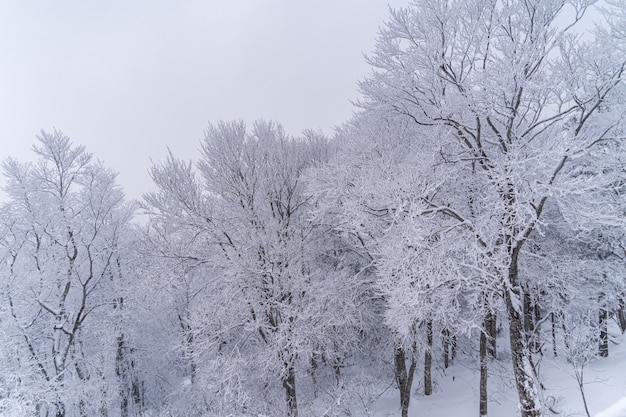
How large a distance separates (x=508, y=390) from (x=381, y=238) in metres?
8.30

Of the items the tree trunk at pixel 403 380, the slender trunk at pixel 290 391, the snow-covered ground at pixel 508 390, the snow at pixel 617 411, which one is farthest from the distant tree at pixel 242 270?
the snow at pixel 617 411

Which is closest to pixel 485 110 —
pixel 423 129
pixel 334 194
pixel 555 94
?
pixel 555 94

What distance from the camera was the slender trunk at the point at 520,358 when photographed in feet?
22.1

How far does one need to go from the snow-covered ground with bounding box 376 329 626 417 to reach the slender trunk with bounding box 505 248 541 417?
1622mm

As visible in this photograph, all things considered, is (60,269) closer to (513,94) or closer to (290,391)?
(290,391)

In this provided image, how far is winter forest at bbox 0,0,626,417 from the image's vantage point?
22.8ft

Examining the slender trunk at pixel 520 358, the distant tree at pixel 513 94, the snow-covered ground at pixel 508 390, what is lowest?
the snow-covered ground at pixel 508 390

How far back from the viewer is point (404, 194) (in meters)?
7.34

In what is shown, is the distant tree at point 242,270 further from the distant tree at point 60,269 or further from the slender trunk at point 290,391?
the distant tree at point 60,269

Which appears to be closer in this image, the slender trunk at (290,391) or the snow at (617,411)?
the snow at (617,411)

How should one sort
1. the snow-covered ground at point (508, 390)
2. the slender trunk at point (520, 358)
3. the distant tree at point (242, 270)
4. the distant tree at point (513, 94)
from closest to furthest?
the distant tree at point (513, 94) → the slender trunk at point (520, 358) → the snow-covered ground at point (508, 390) → the distant tree at point (242, 270)

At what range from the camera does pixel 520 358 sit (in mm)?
6957

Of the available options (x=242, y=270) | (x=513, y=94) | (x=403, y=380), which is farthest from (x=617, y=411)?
(x=242, y=270)

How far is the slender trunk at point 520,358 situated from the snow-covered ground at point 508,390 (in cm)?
162
